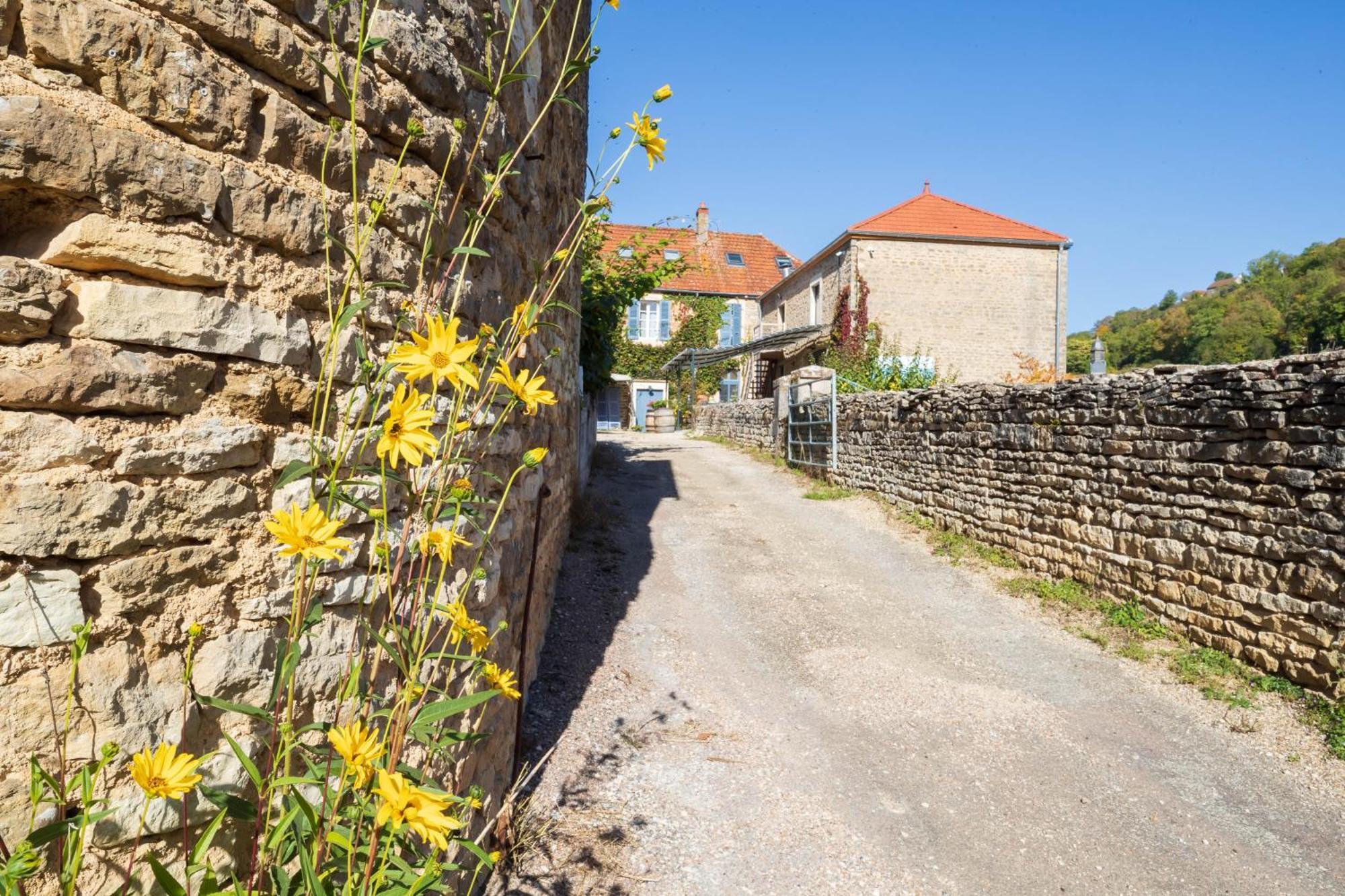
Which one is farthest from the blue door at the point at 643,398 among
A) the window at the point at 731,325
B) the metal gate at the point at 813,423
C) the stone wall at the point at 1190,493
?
the stone wall at the point at 1190,493

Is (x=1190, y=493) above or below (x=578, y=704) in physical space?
above

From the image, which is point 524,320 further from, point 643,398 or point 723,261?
point 723,261

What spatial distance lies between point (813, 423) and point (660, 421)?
41.2ft

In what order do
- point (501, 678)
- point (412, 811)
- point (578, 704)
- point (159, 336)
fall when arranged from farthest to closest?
point (578, 704)
point (501, 678)
point (159, 336)
point (412, 811)

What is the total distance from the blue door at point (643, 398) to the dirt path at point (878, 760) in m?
21.2

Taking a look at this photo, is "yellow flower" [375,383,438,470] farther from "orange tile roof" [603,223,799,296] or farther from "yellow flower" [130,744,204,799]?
"orange tile roof" [603,223,799,296]

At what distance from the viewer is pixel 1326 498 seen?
4.12 m

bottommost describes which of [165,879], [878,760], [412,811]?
[878,760]

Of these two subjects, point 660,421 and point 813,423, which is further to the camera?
point 660,421

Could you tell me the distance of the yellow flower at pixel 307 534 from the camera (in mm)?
1080

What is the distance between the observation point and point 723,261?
28172 millimetres

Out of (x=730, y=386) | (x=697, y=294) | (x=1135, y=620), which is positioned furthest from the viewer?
(x=697, y=294)

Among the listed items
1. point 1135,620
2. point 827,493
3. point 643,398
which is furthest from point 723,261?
point 1135,620

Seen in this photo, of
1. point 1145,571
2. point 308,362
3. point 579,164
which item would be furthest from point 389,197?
point 1145,571
